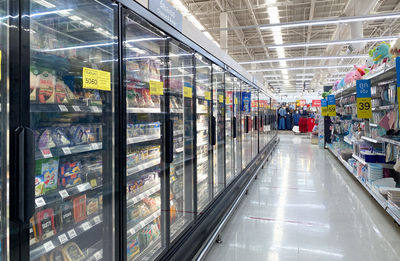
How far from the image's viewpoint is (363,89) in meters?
4.59

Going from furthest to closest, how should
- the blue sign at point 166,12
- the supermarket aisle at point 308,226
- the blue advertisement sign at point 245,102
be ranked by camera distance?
the blue advertisement sign at point 245,102
the supermarket aisle at point 308,226
the blue sign at point 166,12

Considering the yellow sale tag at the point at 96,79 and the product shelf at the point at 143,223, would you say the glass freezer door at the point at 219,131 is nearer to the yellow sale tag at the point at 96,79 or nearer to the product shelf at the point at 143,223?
the product shelf at the point at 143,223

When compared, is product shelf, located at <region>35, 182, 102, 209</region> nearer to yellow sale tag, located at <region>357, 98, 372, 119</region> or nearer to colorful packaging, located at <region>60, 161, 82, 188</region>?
colorful packaging, located at <region>60, 161, 82, 188</region>

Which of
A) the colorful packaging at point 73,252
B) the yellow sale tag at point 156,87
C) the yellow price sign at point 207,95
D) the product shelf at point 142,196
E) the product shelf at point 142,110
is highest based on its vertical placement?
the yellow price sign at point 207,95

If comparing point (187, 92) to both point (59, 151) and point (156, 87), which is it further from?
point (59, 151)

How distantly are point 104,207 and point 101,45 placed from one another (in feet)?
3.35

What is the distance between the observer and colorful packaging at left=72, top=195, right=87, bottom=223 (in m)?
1.70

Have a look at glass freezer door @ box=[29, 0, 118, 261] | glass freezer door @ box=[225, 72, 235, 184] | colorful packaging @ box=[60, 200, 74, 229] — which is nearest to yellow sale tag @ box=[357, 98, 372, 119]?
glass freezer door @ box=[225, 72, 235, 184]

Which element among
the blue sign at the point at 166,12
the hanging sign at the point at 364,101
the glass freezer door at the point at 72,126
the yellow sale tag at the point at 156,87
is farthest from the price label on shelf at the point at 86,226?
the hanging sign at the point at 364,101

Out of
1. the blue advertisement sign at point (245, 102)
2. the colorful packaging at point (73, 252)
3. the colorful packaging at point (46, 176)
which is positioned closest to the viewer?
the colorful packaging at point (46, 176)

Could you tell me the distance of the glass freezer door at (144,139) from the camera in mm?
2092

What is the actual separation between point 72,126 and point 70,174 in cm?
30

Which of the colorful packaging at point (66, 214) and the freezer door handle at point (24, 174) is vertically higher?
the freezer door handle at point (24, 174)

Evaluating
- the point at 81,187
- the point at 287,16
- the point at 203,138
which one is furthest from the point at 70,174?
the point at 287,16
